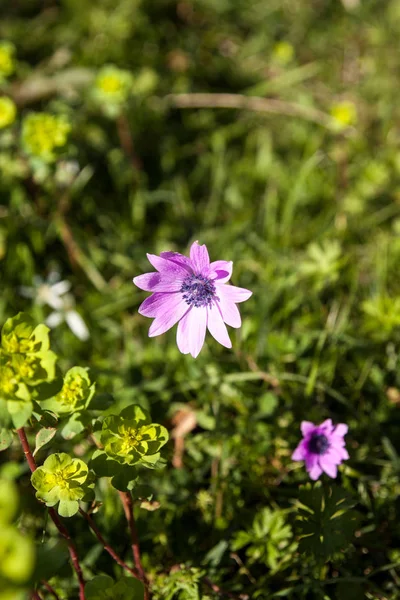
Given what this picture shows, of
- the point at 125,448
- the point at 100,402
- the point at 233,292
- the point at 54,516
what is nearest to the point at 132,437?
the point at 125,448

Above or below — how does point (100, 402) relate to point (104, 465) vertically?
above

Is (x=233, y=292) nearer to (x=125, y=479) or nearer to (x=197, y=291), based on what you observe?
(x=197, y=291)

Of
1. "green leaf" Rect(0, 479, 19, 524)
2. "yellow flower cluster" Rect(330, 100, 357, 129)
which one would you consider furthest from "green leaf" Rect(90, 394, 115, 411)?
"yellow flower cluster" Rect(330, 100, 357, 129)

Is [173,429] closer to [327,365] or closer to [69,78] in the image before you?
[327,365]

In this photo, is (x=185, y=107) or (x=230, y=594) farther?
(x=185, y=107)

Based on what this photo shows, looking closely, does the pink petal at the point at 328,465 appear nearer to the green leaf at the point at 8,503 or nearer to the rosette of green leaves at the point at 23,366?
the rosette of green leaves at the point at 23,366

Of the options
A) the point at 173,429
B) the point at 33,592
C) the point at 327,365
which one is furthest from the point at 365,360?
the point at 33,592

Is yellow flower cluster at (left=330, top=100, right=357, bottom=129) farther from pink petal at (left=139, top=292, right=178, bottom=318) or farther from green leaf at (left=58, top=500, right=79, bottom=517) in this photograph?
green leaf at (left=58, top=500, right=79, bottom=517)
